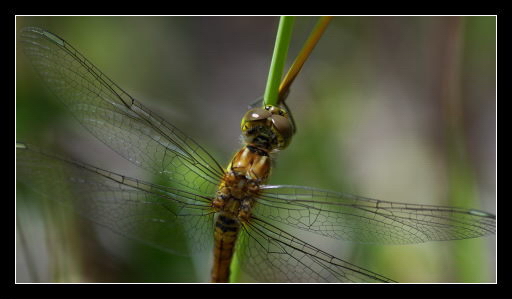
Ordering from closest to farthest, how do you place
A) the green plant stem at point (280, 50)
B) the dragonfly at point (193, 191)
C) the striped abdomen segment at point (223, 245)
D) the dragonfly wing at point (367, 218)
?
the green plant stem at point (280, 50) < the dragonfly wing at point (367, 218) < the dragonfly at point (193, 191) < the striped abdomen segment at point (223, 245)

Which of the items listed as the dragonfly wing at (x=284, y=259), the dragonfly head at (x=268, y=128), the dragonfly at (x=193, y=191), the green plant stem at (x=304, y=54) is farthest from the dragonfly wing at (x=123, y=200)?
the green plant stem at (x=304, y=54)

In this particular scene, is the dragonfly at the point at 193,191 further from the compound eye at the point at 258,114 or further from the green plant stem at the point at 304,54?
the green plant stem at the point at 304,54

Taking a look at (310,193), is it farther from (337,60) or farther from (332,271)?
(337,60)

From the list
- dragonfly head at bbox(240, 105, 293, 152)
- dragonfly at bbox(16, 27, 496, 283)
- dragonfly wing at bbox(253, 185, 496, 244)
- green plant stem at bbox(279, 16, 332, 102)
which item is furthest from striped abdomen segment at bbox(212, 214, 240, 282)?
green plant stem at bbox(279, 16, 332, 102)

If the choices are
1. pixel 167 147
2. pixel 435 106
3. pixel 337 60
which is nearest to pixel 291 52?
pixel 337 60

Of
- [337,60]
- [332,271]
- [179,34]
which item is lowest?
[332,271]

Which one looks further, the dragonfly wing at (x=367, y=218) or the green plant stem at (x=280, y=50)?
the dragonfly wing at (x=367, y=218)
